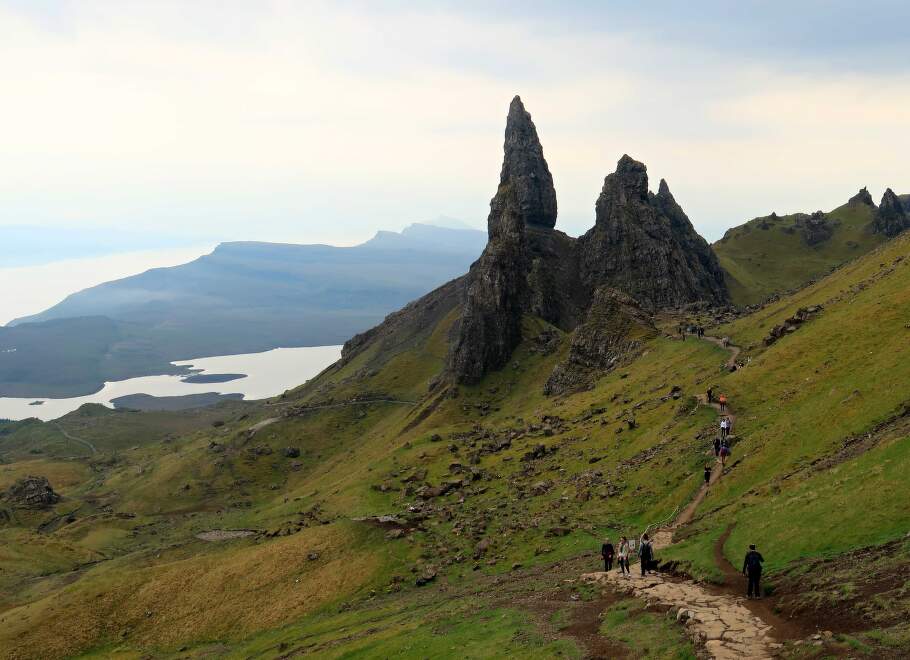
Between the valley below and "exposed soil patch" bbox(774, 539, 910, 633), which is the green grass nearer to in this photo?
the valley below

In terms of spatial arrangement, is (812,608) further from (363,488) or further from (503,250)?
(503,250)

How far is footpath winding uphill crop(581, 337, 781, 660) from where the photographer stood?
3102 centimetres

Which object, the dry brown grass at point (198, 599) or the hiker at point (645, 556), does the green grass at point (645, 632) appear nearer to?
the hiker at point (645, 556)

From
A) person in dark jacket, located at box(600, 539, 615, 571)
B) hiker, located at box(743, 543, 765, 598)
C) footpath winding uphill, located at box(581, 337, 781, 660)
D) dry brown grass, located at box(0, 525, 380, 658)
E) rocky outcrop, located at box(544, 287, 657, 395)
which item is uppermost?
rocky outcrop, located at box(544, 287, 657, 395)

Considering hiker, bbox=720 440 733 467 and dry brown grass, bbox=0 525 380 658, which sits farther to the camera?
dry brown grass, bbox=0 525 380 658

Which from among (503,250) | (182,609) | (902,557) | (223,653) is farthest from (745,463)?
(503,250)

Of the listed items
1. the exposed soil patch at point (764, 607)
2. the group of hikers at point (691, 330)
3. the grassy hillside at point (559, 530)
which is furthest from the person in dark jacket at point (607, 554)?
the group of hikers at point (691, 330)

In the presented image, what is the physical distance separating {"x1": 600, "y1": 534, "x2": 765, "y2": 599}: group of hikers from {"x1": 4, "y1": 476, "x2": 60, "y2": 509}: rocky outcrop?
524 feet

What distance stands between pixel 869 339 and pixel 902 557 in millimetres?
45591

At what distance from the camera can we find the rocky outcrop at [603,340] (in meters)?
140

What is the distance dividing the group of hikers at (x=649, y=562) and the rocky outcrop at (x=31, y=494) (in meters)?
160

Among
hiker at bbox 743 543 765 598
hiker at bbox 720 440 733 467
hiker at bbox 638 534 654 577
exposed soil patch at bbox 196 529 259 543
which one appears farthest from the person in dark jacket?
exposed soil patch at bbox 196 529 259 543

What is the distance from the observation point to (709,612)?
36125mm

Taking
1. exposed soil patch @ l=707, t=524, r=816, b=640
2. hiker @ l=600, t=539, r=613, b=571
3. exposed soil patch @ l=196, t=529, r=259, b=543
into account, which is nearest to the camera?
exposed soil patch @ l=707, t=524, r=816, b=640
